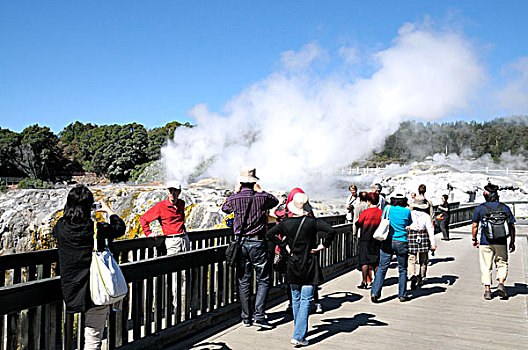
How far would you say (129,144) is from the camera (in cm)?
6450

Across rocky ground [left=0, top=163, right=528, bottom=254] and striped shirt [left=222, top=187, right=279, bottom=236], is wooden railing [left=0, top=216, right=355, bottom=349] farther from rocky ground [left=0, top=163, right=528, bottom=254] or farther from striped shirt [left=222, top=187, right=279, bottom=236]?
rocky ground [left=0, top=163, right=528, bottom=254]

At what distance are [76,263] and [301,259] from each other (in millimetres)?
2465

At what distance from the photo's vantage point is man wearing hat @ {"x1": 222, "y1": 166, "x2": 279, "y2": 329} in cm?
627

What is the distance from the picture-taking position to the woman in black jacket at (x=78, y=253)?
13.4 feet

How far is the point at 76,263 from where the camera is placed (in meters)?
4.09

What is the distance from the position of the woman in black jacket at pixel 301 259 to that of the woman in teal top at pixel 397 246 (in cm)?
244

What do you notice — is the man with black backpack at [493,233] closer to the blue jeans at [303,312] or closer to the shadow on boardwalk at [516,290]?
the shadow on boardwalk at [516,290]

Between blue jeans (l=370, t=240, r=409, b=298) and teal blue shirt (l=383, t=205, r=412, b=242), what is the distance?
10 cm

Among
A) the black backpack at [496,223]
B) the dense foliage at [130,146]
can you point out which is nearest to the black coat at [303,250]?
the black backpack at [496,223]

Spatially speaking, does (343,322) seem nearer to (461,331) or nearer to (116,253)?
(461,331)

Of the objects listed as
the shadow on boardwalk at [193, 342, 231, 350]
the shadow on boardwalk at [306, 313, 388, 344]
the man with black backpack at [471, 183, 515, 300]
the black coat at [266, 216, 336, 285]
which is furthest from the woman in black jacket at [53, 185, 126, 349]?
the man with black backpack at [471, 183, 515, 300]

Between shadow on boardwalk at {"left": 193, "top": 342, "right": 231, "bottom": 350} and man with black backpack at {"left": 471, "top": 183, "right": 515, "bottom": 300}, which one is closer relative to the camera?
shadow on boardwalk at {"left": 193, "top": 342, "right": 231, "bottom": 350}

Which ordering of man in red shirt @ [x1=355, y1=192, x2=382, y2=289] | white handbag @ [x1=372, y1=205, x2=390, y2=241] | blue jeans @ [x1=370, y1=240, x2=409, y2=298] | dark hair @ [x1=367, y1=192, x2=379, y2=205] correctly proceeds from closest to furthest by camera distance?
white handbag @ [x1=372, y1=205, x2=390, y2=241] < blue jeans @ [x1=370, y1=240, x2=409, y2=298] < man in red shirt @ [x1=355, y1=192, x2=382, y2=289] < dark hair @ [x1=367, y1=192, x2=379, y2=205]

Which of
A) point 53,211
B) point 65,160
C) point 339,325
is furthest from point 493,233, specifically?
point 65,160
